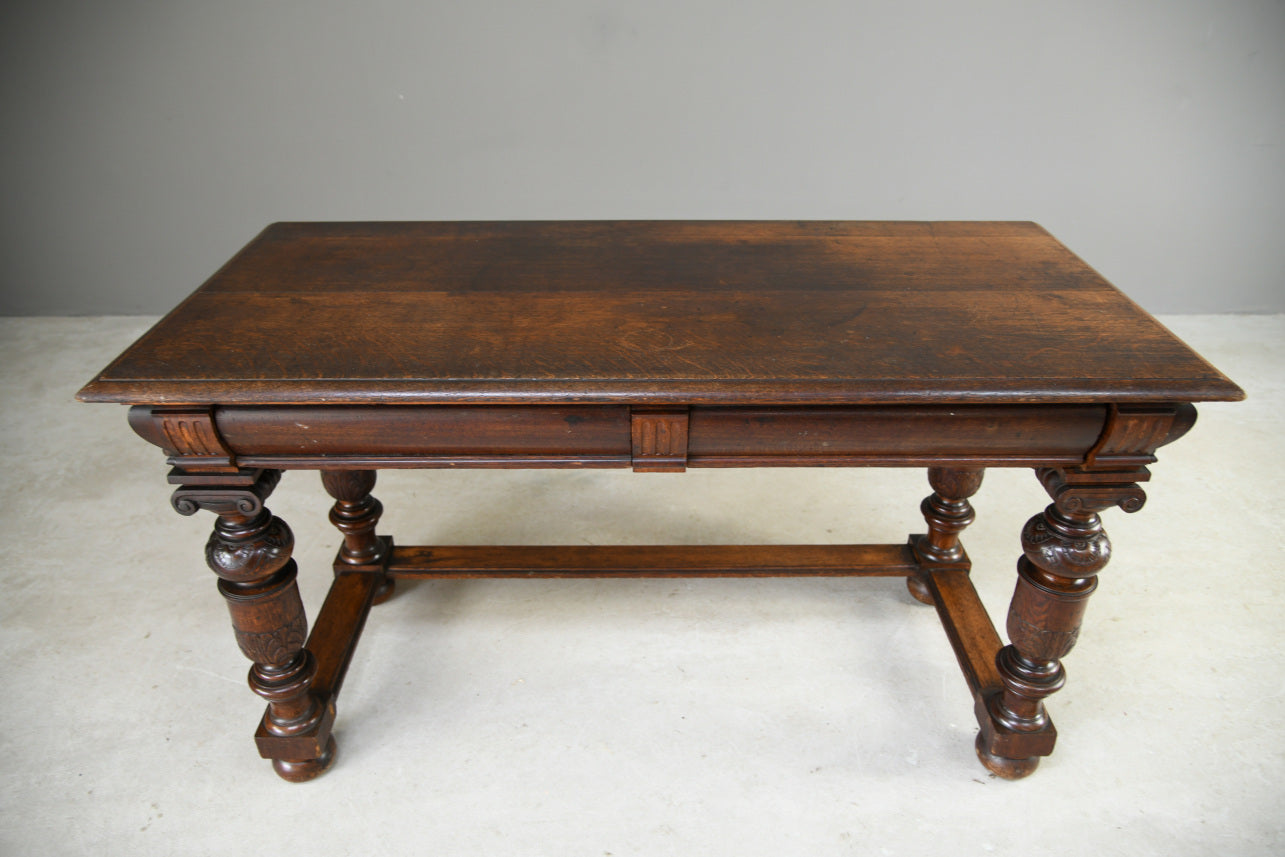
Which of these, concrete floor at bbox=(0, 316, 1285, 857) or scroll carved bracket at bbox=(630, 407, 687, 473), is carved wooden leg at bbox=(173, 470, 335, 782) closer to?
concrete floor at bbox=(0, 316, 1285, 857)

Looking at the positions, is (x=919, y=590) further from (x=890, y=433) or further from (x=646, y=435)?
(x=646, y=435)

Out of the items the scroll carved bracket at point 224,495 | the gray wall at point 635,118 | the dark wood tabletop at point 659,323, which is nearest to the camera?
the dark wood tabletop at point 659,323

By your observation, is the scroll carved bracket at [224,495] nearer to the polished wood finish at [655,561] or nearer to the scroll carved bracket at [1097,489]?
the polished wood finish at [655,561]

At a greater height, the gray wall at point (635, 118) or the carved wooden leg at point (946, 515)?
the gray wall at point (635, 118)

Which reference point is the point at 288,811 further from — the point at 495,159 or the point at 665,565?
the point at 495,159

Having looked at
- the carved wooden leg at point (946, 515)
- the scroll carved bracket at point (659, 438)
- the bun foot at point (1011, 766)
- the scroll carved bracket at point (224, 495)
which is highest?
the scroll carved bracket at point (659, 438)

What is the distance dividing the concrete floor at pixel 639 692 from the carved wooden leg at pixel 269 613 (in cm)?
11

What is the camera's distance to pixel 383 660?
2369 millimetres

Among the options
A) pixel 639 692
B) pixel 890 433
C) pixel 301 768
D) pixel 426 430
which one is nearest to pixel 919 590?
pixel 639 692

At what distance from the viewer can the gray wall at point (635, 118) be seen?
3799 millimetres

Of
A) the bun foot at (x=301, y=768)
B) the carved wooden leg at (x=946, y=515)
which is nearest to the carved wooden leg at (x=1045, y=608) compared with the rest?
the carved wooden leg at (x=946, y=515)

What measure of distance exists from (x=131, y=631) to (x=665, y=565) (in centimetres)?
144

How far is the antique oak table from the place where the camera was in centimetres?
161

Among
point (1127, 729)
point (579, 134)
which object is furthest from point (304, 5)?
point (1127, 729)
